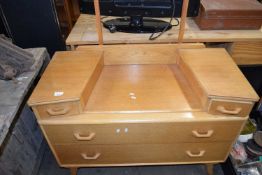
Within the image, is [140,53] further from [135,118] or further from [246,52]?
[246,52]

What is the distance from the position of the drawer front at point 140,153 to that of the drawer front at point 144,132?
0.13 ft

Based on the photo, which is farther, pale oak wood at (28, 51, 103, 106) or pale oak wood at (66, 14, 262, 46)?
pale oak wood at (66, 14, 262, 46)

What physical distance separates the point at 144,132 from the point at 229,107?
34 cm

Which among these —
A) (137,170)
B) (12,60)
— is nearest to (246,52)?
(137,170)

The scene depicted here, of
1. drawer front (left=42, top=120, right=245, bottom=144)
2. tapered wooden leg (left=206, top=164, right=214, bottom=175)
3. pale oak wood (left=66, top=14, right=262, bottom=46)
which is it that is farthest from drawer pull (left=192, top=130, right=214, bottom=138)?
pale oak wood (left=66, top=14, right=262, bottom=46)

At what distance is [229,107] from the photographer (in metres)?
0.76

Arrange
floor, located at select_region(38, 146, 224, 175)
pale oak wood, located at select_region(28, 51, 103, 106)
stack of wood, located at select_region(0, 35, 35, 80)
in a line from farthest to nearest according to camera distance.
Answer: floor, located at select_region(38, 146, 224, 175)
stack of wood, located at select_region(0, 35, 35, 80)
pale oak wood, located at select_region(28, 51, 103, 106)

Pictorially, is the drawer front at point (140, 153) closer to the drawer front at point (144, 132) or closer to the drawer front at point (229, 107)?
the drawer front at point (144, 132)

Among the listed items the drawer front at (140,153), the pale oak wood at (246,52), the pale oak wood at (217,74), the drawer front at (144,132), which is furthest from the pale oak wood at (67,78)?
the pale oak wood at (246,52)

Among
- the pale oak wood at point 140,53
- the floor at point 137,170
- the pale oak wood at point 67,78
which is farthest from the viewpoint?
the floor at point 137,170

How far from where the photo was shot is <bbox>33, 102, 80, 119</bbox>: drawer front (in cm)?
74

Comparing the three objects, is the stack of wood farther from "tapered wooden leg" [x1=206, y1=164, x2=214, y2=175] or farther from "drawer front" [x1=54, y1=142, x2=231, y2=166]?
"tapered wooden leg" [x1=206, y1=164, x2=214, y2=175]

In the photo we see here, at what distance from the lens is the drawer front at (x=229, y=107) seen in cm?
75

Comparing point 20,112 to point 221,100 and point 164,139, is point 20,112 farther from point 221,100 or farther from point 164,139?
point 221,100
